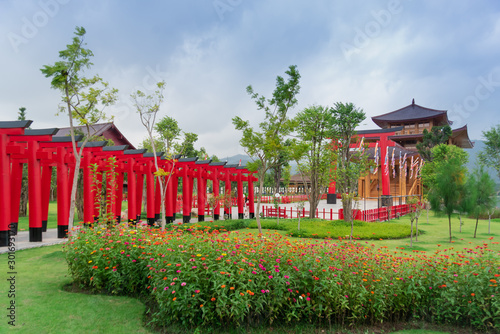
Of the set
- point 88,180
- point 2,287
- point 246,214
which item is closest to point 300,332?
point 2,287

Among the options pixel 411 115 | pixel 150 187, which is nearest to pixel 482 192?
pixel 150 187

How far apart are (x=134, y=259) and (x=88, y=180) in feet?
26.1

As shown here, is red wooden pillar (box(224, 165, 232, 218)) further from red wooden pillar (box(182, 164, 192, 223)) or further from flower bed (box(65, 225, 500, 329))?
flower bed (box(65, 225, 500, 329))

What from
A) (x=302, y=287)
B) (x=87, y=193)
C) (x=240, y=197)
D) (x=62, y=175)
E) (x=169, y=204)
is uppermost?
(x=62, y=175)

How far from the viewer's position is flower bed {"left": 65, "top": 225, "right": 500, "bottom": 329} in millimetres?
4344

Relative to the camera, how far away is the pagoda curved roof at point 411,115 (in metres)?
45.5

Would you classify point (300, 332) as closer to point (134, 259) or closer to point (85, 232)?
point (134, 259)

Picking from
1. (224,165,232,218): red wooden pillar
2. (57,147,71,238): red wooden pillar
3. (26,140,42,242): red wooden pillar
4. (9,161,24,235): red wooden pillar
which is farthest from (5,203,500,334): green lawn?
(224,165,232,218): red wooden pillar

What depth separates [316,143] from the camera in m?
19.3

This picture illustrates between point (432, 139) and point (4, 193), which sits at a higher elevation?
point (432, 139)

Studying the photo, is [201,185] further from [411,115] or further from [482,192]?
[411,115]

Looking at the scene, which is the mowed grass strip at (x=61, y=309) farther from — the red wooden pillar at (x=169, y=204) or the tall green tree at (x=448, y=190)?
the tall green tree at (x=448, y=190)

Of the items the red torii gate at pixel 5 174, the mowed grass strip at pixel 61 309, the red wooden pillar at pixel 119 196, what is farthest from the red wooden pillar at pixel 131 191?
the mowed grass strip at pixel 61 309

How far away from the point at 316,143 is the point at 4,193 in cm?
1487
